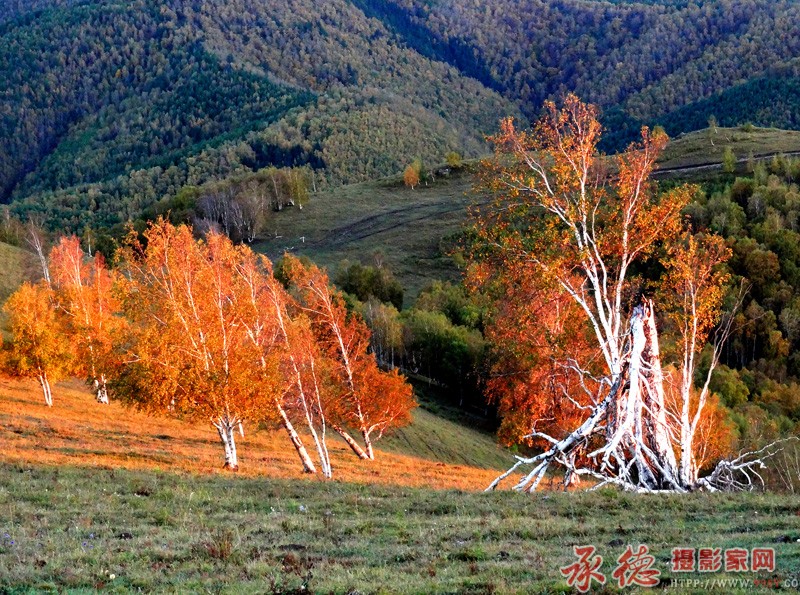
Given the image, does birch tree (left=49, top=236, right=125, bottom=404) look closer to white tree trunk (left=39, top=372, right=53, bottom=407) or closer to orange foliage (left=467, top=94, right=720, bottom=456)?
white tree trunk (left=39, top=372, right=53, bottom=407)

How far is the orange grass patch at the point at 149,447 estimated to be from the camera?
32.8m

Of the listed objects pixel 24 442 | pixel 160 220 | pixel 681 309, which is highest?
pixel 160 220

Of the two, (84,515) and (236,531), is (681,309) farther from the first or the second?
(84,515)

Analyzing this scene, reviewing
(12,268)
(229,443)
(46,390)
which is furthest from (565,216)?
(12,268)

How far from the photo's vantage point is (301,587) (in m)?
11.5

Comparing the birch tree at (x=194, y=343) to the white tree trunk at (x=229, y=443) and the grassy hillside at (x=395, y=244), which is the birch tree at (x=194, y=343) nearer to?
the white tree trunk at (x=229, y=443)

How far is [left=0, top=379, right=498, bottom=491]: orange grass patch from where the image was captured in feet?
108

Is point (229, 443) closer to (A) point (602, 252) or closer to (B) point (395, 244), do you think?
(A) point (602, 252)

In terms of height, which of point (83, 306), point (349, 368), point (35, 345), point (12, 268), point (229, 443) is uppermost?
point (12, 268)

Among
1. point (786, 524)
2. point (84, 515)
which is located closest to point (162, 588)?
point (84, 515)

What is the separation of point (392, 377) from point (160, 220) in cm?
2622

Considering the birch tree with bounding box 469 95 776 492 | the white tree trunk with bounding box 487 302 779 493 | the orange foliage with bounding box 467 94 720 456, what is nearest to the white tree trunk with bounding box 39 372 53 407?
the birch tree with bounding box 469 95 776 492

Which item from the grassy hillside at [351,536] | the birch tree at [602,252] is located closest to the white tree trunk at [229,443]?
the grassy hillside at [351,536]

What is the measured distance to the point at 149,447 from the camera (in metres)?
40.7
